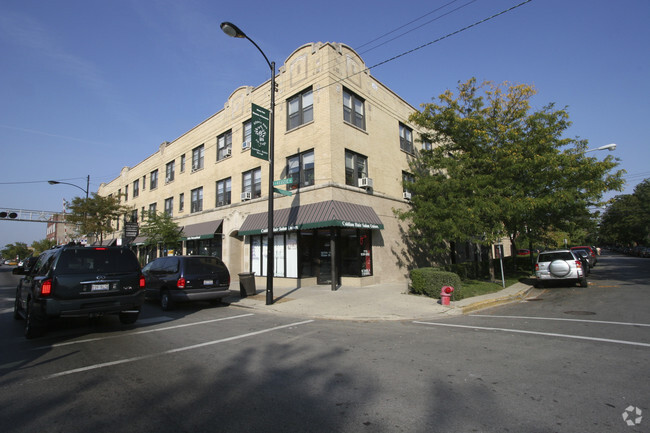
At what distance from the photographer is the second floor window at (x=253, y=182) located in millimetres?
19016

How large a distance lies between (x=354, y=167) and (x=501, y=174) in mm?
6706

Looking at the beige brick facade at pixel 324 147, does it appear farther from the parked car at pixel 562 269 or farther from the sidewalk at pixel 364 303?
the parked car at pixel 562 269

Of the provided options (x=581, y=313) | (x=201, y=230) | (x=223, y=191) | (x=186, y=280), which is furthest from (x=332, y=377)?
(x=201, y=230)

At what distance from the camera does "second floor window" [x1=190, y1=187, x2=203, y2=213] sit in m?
Answer: 24.2

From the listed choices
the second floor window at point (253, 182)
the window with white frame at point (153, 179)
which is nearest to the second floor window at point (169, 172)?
Answer: the window with white frame at point (153, 179)

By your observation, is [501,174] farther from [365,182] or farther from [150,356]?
[150,356]

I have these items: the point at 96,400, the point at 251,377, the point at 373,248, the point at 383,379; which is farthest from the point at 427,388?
the point at 373,248

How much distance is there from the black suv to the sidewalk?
174 inches

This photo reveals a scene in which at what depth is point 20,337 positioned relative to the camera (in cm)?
712

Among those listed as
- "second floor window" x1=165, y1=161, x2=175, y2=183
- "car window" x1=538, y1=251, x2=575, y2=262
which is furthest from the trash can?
"second floor window" x1=165, y1=161, x2=175, y2=183

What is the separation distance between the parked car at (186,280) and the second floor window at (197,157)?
46.9ft

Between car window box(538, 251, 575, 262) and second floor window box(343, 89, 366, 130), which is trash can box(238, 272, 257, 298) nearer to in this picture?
second floor window box(343, 89, 366, 130)

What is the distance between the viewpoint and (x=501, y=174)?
48.1 feet

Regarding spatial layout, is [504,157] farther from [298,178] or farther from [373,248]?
[298,178]
